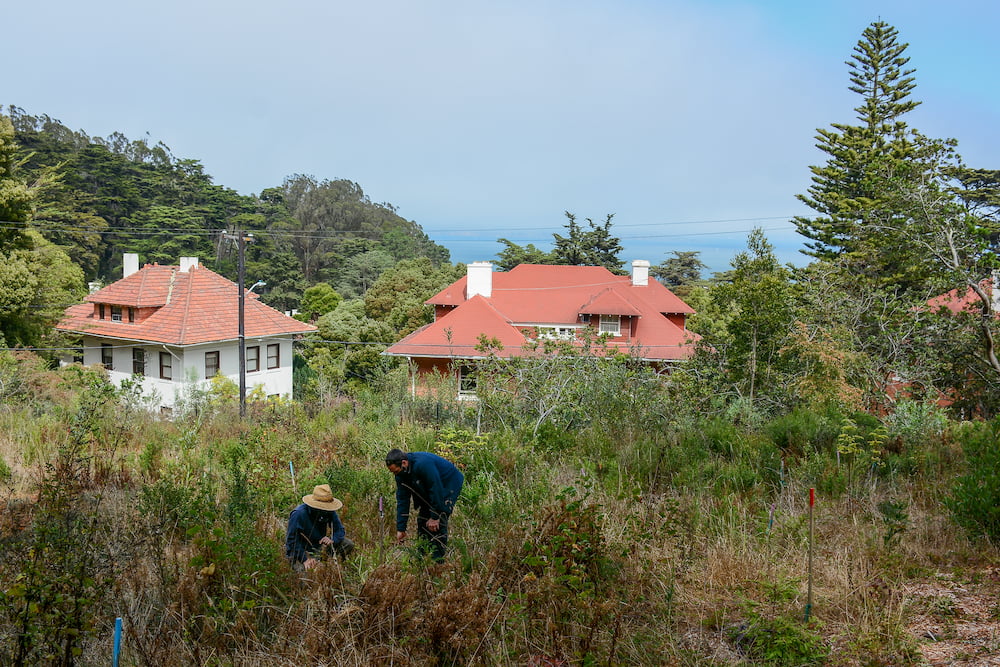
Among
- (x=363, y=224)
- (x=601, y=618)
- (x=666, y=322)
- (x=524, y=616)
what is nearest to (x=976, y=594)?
(x=601, y=618)

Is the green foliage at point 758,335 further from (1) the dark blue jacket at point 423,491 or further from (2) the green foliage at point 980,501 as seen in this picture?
(1) the dark blue jacket at point 423,491

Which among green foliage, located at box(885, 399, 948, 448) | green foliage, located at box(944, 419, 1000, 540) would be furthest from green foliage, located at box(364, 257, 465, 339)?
green foliage, located at box(944, 419, 1000, 540)

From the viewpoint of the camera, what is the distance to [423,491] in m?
4.66

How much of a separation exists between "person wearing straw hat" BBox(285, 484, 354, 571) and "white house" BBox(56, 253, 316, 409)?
919 inches

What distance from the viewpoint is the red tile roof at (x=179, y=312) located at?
90.1 ft

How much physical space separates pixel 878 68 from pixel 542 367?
2624 cm

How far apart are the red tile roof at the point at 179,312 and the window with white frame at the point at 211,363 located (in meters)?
0.96

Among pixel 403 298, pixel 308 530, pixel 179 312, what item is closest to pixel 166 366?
pixel 179 312

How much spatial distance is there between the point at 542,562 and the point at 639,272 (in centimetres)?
2837

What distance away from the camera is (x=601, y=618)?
3158 millimetres

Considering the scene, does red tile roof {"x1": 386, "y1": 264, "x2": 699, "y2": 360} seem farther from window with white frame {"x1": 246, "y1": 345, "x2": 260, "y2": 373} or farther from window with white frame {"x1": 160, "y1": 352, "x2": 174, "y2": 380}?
window with white frame {"x1": 160, "y1": 352, "x2": 174, "y2": 380}

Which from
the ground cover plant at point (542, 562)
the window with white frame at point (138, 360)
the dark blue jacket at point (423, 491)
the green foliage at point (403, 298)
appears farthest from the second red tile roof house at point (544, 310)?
the dark blue jacket at point (423, 491)

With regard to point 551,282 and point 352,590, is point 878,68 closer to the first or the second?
point 551,282

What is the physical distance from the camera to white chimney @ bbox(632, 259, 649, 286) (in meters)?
30.7
